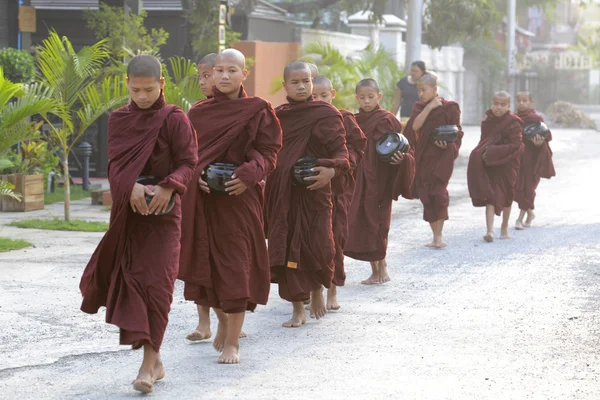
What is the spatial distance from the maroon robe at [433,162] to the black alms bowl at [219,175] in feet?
18.9

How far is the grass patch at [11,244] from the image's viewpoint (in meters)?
11.6

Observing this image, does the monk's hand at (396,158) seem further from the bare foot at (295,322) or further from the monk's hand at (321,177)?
the bare foot at (295,322)

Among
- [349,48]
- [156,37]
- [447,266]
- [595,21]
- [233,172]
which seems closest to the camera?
[233,172]

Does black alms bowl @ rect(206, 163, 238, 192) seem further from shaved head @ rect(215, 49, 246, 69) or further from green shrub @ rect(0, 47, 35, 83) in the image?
green shrub @ rect(0, 47, 35, 83)

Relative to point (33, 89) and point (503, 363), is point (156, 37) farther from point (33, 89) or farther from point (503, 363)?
point (503, 363)

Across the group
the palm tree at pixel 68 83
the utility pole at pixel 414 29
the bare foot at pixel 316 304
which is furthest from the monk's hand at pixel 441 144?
→ the utility pole at pixel 414 29

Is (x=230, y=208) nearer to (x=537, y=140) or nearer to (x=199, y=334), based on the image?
(x=199, y=334)

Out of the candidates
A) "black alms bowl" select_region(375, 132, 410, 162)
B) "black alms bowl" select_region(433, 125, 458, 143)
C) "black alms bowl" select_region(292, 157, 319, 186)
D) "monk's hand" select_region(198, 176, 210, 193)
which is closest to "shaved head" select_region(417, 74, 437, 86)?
"black alms bowl" select_region(433, 125, 458, 143)

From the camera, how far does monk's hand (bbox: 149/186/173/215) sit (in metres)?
6.19

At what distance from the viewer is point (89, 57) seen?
43.7 feet

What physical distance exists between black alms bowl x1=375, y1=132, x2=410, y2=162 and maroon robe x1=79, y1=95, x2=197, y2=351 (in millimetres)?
3814

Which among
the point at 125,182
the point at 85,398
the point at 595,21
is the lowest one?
the point at 85,398

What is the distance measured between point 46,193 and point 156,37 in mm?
3170

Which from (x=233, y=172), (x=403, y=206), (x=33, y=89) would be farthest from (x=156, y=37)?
(x=233, y=172)
